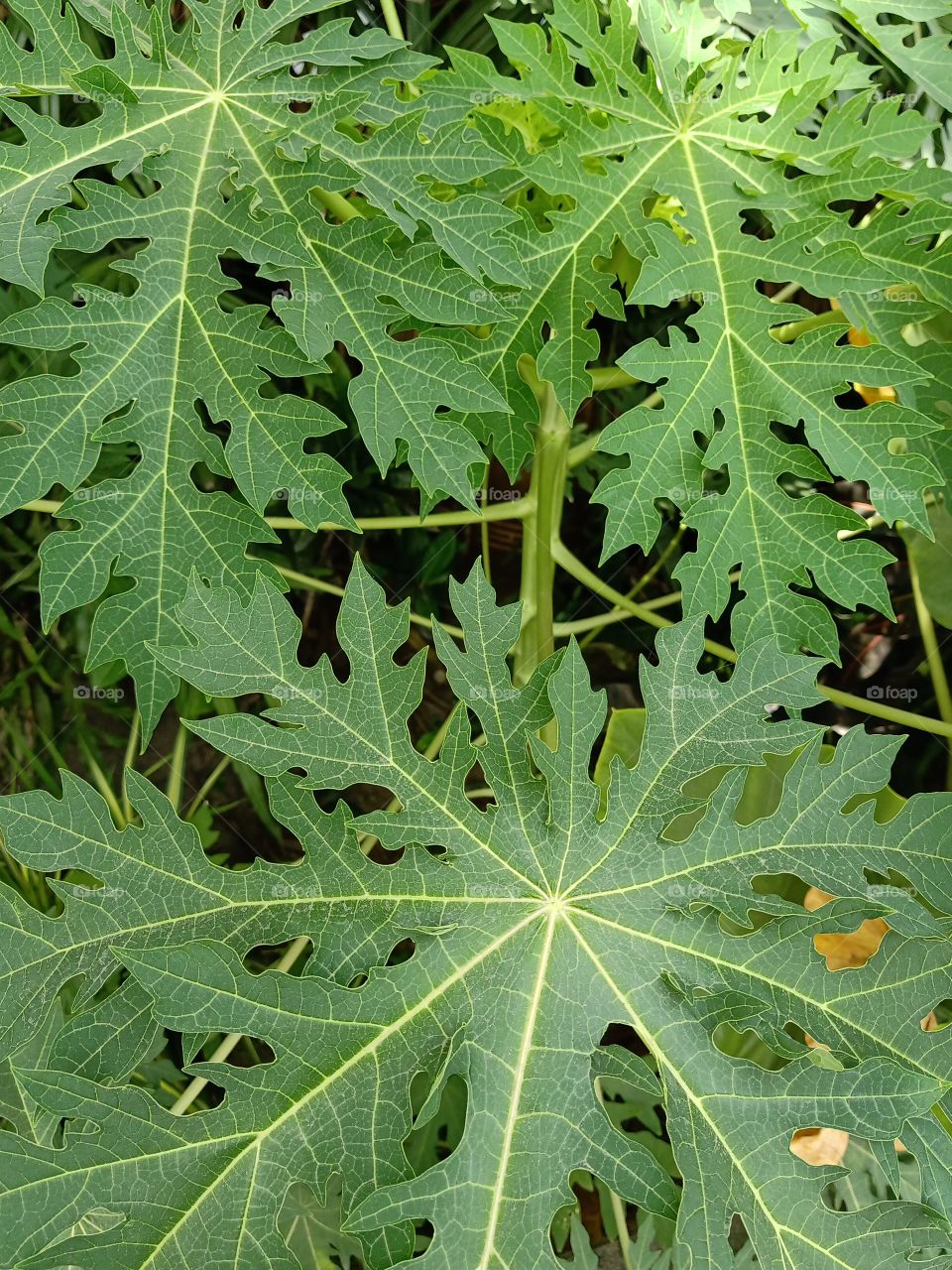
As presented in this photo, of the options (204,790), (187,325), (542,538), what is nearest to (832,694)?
(542,538)

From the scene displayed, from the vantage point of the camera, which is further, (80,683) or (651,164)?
(80,683)

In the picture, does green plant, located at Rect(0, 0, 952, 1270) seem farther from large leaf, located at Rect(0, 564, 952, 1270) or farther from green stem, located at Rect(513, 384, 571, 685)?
green stem, located at Rect(513, 384, 571, 685)

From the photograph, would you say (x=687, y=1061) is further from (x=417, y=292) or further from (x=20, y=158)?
(x=20, y=158)

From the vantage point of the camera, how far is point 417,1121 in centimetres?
72

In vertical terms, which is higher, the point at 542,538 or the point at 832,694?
the point at 542,538

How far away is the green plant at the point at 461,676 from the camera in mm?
776

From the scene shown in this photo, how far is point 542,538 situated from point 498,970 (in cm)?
56

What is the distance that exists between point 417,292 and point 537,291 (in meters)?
0.12

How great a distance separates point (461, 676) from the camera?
0.86 metres

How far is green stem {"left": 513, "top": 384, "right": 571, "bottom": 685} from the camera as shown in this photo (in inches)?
48.4

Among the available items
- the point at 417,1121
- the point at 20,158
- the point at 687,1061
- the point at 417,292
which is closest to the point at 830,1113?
the point at 687,1061

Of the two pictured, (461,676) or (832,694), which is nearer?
(461,676)

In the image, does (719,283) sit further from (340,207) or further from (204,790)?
(204,790)
